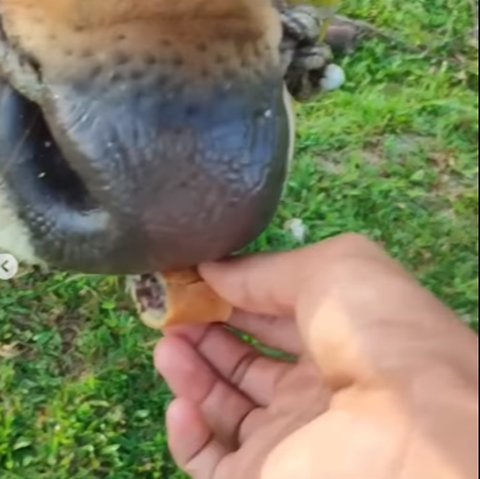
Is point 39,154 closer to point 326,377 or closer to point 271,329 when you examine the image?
point 326,377

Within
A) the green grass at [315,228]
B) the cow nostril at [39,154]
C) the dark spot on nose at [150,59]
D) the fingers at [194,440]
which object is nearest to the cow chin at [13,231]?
the cow nostril at [39,154]

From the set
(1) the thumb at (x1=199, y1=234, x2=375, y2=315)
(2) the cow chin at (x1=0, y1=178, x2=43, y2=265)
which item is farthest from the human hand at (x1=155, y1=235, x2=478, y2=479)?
(2) the cow chin at (x1=0, y1=178, x2=43, y2=265)

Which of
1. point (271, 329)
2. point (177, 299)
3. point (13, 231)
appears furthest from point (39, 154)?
point (271, 329)

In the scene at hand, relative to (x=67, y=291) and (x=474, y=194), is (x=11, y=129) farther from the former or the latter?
(x=67, y=291)

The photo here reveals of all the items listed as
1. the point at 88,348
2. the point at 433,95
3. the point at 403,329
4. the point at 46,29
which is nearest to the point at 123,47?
the point at 46,29

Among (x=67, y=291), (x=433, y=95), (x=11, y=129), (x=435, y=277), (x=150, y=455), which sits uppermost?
(x=11, y=129)

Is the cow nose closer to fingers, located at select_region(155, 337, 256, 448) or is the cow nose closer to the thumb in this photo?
the thumb
